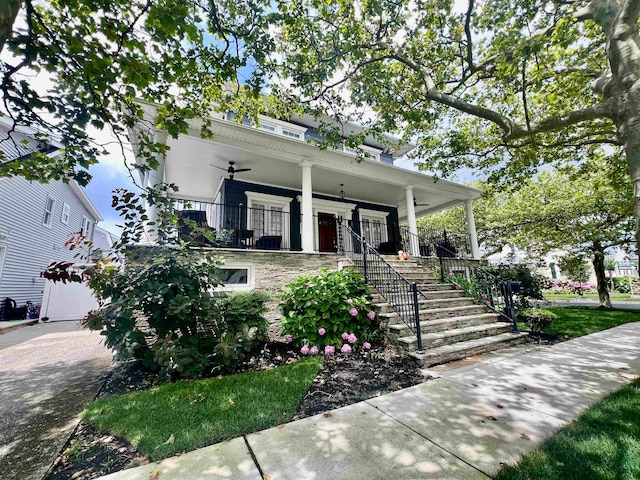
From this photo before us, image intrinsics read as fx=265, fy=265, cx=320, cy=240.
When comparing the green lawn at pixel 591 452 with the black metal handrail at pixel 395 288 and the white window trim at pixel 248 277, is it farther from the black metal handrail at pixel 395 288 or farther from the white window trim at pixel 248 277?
the white window trim at pixel 248 277

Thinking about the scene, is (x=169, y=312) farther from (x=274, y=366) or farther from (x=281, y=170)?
(x=281, y=170)

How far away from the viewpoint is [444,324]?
521 cm

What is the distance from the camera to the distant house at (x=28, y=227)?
947 centimetres

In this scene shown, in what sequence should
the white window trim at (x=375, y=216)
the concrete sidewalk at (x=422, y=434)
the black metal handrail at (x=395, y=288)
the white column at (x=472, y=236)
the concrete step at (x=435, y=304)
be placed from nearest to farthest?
the concrete sidewalk at (x=422, y=434), the black metal handrail at (x=395, y=288), the concrete step at (x=435, y=304), the white column at (x=472, y=236), the white window trim at (x=375, y=216)

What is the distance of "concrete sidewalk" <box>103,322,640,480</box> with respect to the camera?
1921 mm

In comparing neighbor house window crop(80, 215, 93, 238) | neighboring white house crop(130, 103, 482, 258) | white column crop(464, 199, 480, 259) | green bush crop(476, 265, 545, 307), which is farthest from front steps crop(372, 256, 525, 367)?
neighbor house window crop(80, 215, 93, 238)

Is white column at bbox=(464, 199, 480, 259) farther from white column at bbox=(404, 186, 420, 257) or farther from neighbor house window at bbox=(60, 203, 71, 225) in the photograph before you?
neighbor house window at bbox=(60, 203, 71, 225)

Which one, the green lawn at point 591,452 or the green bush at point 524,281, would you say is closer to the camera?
the green lawn at point 591,452

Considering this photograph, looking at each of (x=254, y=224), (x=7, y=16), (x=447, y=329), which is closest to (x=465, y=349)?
(x=447, y=329)

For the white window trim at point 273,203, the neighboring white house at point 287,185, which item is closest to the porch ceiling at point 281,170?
the neighboring white house at point 287,185

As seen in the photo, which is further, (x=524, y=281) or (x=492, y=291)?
(x=524, y=281)

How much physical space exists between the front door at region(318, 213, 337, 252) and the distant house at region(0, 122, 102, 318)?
28.1ft

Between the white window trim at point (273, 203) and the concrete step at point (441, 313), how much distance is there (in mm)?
5331

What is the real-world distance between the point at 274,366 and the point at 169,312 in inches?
72.5
